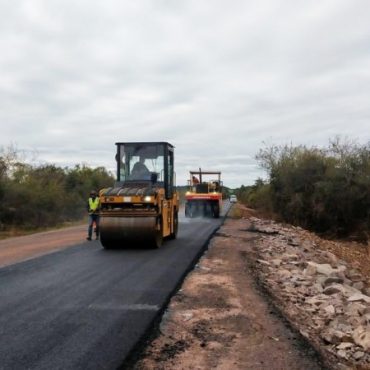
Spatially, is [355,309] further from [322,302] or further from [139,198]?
[139,198]

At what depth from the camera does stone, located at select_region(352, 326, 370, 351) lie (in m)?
6.93

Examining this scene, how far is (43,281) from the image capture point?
33.6 feet

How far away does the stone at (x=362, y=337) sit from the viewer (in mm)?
6932

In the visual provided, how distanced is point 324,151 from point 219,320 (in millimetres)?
29029

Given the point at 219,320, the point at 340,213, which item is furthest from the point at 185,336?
the point at 340,213

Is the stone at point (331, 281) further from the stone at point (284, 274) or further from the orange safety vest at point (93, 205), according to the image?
the orange safety vest at point (93, 205)

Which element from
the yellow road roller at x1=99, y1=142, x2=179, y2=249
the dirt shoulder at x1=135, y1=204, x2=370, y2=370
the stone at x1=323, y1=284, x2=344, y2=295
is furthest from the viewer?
the yellow road roller at x1=99, y1=142, x2=179, y2=249

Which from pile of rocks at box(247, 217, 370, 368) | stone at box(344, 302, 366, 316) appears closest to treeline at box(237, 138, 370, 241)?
pile of rocks at box(247, 217, 370, 368)

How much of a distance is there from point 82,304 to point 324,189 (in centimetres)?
2513

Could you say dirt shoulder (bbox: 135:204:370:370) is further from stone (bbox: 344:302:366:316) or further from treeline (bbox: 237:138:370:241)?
treeline (bbox: 237:138:370:241)

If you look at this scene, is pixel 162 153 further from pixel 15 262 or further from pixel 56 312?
pixel 56 312

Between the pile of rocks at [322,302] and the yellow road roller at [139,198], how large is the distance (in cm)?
300

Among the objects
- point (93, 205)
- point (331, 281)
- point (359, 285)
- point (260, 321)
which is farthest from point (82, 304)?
point (93, 205)

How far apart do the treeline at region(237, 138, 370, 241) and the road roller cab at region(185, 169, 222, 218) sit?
492 centimetres
